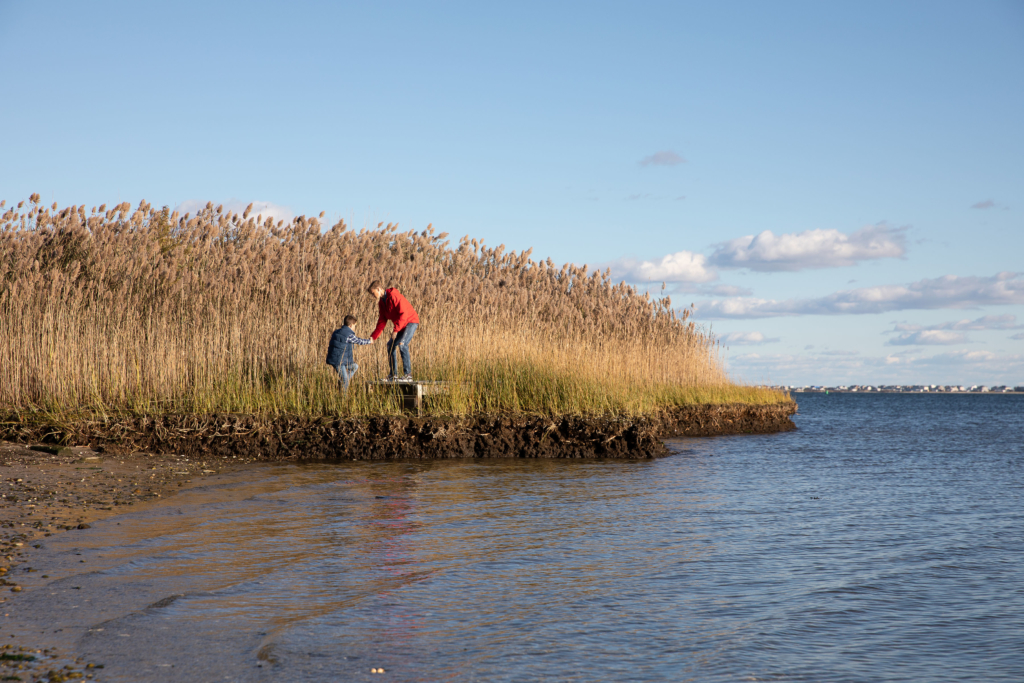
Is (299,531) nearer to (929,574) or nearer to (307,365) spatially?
(929,574)

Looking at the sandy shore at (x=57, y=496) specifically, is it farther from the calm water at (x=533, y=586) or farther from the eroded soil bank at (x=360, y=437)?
the eroded soil bank at (x=360, y=437)

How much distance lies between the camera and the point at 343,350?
11.8 metres

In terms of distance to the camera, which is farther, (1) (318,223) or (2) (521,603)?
(1) (318,223)

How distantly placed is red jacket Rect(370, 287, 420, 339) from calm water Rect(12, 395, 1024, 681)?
347cm

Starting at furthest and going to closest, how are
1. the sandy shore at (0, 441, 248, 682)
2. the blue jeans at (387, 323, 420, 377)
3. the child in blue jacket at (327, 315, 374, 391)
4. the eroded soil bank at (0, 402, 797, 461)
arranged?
the blue jeans at (387, 323, 420, 377)
the child in blue jacket at (327, 315, 374, 391)
the eroded soil bank at (0, 402, 797, 461)
the sandy shore at (0, 441, 248, 682)

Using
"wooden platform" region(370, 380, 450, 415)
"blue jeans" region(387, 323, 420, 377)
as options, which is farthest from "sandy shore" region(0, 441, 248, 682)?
"blue jeans" region(387, 323, 420, 377)

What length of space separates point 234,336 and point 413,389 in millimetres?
2646

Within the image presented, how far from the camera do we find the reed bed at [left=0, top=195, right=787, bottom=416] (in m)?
10.7

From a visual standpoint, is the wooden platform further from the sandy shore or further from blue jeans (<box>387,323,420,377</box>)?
the sandy shore

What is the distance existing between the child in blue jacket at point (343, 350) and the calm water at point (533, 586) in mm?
3140

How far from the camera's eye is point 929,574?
5.40 metres

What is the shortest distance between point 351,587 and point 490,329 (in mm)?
8857

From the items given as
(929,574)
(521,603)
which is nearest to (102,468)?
(521,603)

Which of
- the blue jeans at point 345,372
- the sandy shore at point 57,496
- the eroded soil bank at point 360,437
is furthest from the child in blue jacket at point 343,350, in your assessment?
the sandy shore at point 57,496
